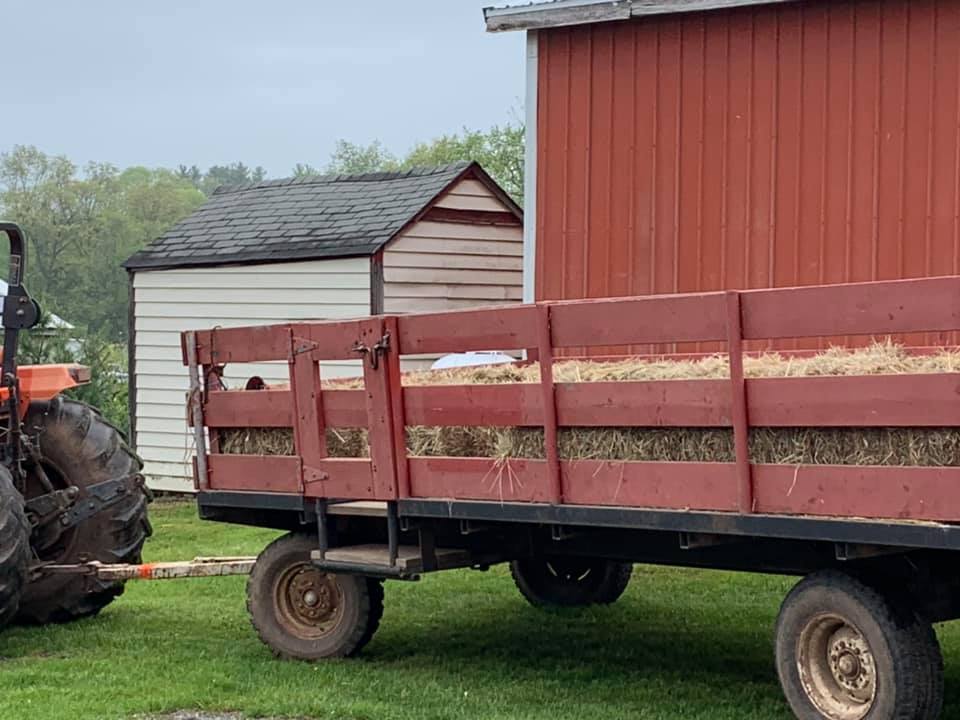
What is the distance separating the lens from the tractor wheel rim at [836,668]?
6434mm

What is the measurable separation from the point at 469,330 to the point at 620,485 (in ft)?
3.78

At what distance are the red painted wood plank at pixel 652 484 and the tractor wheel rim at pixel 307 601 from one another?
2.18 meters

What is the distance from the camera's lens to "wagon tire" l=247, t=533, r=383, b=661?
860 cm

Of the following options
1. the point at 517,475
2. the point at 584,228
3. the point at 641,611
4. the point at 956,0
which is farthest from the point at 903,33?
the point at 517,475

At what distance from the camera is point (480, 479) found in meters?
7.47

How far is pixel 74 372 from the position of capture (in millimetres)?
9883

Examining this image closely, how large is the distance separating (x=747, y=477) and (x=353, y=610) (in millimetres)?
2937

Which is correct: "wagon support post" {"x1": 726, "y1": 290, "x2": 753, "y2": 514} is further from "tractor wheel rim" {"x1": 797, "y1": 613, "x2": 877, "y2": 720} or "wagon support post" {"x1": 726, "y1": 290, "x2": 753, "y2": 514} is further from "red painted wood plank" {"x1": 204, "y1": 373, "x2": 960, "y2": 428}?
"tractor wheel rim" {"x1": 797, "y1": 613, "x2": 877, "y2": 720}

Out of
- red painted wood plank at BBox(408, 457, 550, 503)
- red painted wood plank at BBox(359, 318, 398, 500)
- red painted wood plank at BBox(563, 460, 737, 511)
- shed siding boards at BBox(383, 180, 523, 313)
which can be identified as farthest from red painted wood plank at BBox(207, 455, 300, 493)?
shed siding boards at BBox(383, 180, 523, 313)

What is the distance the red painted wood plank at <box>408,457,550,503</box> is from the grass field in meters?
0.97

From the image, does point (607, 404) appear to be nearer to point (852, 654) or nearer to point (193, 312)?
point (852, 654)

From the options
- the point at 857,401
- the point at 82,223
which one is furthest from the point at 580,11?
the point at 82,223

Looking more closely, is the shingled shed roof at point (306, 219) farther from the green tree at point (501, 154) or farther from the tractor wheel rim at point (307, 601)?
the green tree at point (501, 154)

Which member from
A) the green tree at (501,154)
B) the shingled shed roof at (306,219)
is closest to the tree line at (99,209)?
the green tree at (501,154)
